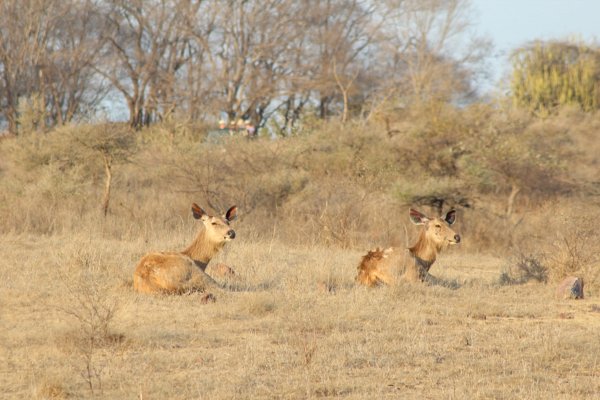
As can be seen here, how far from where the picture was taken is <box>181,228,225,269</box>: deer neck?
11.1 metres

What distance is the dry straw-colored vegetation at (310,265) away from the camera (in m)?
7.20

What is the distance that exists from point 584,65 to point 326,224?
23063mm

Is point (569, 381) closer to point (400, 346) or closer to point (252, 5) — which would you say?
point (400, 346)

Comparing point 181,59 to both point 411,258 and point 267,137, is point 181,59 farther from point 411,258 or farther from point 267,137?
point 411,258

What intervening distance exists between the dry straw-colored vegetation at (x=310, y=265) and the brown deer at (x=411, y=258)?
1.19 feet

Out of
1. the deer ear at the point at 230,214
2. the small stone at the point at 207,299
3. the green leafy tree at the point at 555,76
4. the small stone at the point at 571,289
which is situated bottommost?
the small stone at the point at 207,299

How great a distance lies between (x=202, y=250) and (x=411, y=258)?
261 centimetres

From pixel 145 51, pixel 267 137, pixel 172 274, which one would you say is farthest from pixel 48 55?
pixel 172 274

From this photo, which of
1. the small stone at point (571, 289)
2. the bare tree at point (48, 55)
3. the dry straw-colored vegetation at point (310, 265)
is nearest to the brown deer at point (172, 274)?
the dry straw-colored vegetation at point (310, 265)

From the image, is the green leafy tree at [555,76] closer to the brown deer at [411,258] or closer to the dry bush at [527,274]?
the dry bush at [527,274]

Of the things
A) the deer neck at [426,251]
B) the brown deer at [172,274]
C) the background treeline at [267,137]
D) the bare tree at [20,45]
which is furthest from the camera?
the bare tree at [20,45]

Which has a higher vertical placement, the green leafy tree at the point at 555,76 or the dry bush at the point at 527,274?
the green leafy tree at the point at 555,76

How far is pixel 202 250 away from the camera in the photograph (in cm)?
1116

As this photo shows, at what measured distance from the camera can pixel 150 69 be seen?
4369 cm
